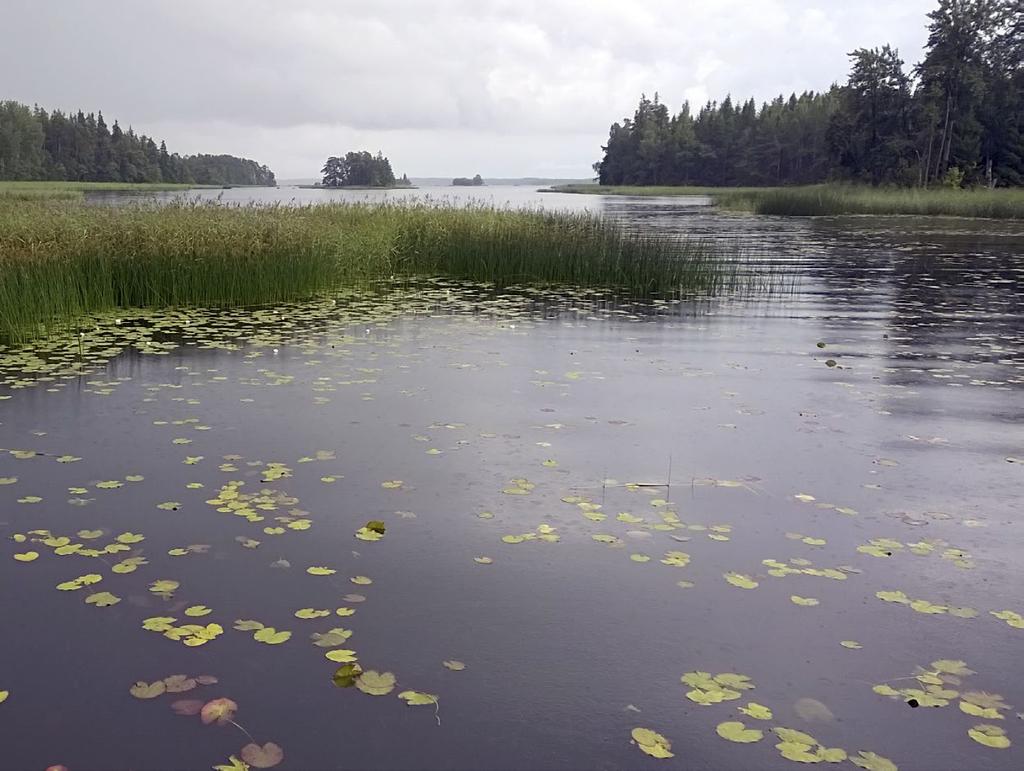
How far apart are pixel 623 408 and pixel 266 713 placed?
5.12 metres

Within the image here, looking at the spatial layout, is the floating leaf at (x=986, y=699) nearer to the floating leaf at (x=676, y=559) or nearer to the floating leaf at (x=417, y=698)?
the floating leaf at (x=676, y=559)

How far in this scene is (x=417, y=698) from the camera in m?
3.30

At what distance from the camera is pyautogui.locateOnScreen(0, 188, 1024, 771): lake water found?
3172 millimetres

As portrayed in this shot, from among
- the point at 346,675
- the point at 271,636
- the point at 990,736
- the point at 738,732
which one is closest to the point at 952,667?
the point at 990,736

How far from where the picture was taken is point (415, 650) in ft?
12.0

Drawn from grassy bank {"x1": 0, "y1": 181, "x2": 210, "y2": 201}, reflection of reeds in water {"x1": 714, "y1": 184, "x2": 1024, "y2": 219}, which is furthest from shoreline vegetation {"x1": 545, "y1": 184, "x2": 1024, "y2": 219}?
grassy bank {"x1": 0, "y1": 181, "x2": 210, "y2": 201}

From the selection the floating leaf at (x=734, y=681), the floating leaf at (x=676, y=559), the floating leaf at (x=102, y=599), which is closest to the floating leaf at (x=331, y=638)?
the floating leaf at (x=102, y=599)

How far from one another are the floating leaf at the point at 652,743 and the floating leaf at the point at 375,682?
99 centimetres

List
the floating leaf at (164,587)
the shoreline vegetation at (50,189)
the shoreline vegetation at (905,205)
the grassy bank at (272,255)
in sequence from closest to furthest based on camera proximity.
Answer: the floating leaf at (164,587) < the grassy bank at (272,255) < the shoreline vegetation at (50,189) < the shoreline vegetation at (905,205)

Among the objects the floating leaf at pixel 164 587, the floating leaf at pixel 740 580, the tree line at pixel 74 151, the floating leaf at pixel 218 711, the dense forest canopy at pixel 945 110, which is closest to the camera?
the floating leaf at pixel 218 711

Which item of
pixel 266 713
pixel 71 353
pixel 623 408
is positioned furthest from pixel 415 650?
pixel 71 353

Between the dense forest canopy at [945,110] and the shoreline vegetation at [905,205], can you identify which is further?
the dense forest canopy at [945,110]

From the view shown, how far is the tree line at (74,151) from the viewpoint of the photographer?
110 meters

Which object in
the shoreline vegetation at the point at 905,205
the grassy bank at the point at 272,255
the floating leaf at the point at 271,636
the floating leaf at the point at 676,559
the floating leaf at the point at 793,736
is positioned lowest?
the floating leaf at the point at 793,736
